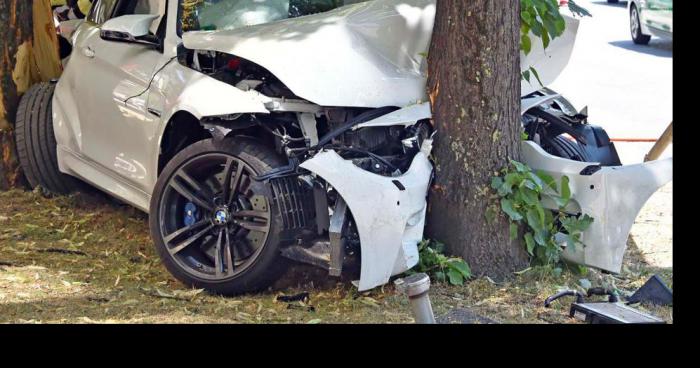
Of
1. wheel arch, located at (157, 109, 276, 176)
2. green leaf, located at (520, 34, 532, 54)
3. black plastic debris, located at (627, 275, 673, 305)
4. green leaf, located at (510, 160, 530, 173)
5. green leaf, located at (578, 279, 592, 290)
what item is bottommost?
green leaf, located at (578, 279, 592, 290)

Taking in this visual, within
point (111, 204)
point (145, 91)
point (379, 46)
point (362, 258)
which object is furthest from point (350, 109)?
point (111, 204)

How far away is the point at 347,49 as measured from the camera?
5.88 metres

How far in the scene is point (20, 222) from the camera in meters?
7.47

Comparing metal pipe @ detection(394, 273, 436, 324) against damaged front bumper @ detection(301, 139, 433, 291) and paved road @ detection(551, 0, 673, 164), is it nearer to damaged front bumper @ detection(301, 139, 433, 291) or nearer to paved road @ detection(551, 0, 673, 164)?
damaged front bumper @ detection(301, 139, 433, 291)

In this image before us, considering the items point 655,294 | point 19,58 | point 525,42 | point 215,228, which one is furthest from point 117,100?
point 655,294

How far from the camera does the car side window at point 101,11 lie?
7.31 metres

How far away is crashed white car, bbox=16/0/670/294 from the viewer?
5535 mm

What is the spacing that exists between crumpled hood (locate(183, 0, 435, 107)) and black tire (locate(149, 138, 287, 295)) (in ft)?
1.54

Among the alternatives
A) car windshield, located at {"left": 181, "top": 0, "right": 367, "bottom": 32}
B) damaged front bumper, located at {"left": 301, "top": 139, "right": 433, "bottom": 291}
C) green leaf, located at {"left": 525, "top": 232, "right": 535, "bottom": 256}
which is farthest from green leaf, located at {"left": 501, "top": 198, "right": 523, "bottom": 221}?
car windshield, located at {"left": 181, "top": 0, "right": 367, "bottom": 32}

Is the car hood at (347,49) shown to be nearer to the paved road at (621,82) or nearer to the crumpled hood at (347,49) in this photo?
the crumpled hood at (347,49)

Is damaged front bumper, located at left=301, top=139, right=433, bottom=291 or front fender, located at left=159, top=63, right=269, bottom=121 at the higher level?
front fender, located at left=159, top=63, right=269, bottom=121

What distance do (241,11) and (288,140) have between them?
1.26 meters

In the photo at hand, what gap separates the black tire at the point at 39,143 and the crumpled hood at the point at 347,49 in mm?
2034

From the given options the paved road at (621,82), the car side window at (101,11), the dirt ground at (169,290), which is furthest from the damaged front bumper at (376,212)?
the car side window at (101,11)
